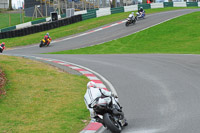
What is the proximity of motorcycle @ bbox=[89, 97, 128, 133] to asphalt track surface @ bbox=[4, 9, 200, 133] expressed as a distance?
0.30 meters

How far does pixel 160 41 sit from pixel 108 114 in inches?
833

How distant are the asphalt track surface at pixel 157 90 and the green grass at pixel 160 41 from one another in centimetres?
697

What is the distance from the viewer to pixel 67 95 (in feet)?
35.1

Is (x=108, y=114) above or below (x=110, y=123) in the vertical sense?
above

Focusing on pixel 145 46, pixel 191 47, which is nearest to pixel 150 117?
pixel 191 47

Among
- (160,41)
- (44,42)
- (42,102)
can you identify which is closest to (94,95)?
(42,102)

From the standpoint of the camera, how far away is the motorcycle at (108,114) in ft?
22.3

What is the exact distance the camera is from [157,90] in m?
10.7

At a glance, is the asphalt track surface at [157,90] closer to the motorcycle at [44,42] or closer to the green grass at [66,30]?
the motorcycle at [44,42]

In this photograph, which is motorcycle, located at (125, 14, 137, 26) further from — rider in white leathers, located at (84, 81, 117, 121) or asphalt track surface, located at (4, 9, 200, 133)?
rider in white leathers, located at (84, 81, 117, 121)

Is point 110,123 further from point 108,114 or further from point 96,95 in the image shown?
point 96,95

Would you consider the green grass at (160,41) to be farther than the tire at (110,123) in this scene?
Yes

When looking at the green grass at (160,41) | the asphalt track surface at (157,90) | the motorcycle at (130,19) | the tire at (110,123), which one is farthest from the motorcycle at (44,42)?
the tire at (110,123)

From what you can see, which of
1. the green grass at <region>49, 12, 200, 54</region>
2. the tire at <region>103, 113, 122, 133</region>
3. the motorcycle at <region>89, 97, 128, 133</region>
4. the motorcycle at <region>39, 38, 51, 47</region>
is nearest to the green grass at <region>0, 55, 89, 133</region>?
the motorcycle at <region>89, 97, 128, 133</region>
